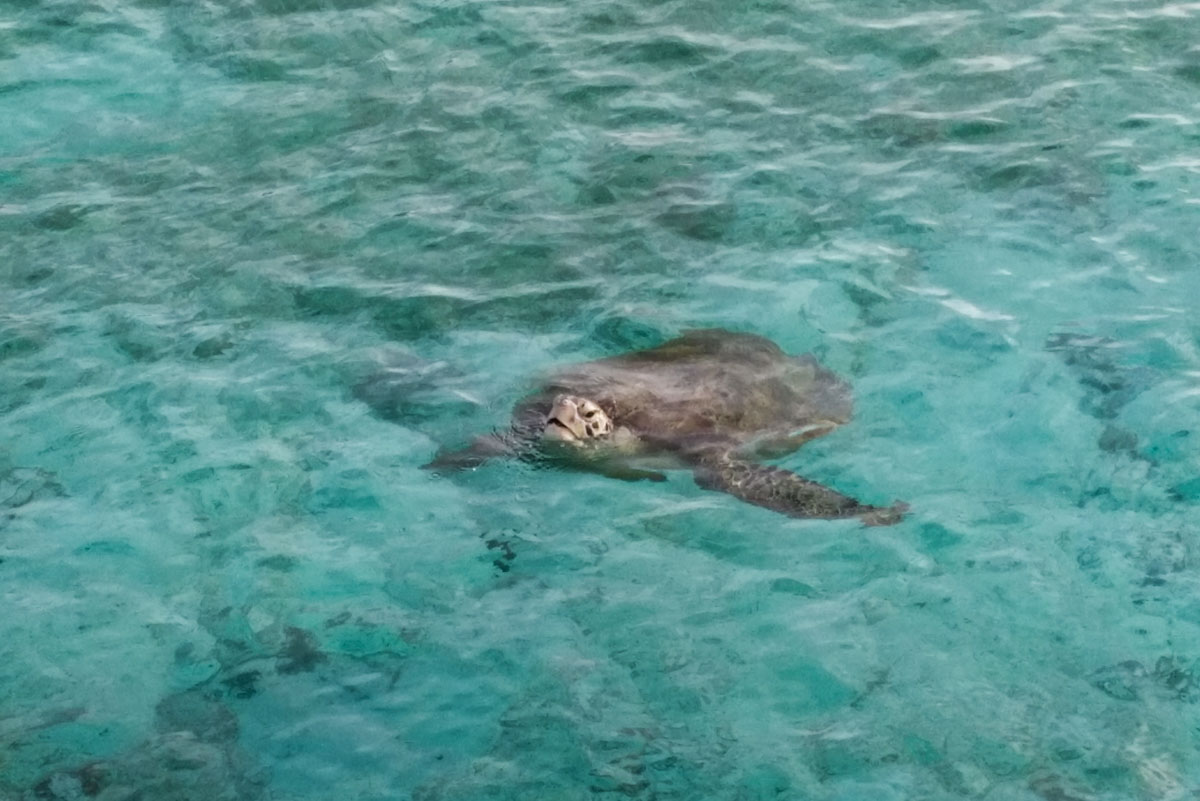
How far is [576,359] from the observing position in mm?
10625

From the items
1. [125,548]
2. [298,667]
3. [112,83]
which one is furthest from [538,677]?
[112,83]

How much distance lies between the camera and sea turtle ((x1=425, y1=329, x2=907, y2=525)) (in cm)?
922

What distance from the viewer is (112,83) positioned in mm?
14469

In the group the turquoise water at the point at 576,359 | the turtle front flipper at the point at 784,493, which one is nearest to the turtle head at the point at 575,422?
the turquoise water at the point at 576,359

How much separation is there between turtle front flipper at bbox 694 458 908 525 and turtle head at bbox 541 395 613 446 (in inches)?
31.8

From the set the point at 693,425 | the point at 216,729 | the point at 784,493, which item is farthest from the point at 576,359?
the point at 216,729

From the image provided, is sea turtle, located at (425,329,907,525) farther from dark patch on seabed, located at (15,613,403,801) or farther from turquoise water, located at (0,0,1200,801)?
dark patch on seabed, located at (15,613,403,801)

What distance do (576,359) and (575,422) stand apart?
1.49m

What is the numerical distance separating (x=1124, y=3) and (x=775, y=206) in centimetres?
556

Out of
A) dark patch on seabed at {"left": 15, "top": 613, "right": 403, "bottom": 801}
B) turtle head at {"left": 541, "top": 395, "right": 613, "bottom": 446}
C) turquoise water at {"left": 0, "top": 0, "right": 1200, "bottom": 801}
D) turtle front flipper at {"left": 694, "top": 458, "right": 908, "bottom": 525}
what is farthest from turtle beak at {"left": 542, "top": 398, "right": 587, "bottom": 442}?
dark patch on seabed at {"left": 15, "top": 613, "right": 403, "bottom": 801}

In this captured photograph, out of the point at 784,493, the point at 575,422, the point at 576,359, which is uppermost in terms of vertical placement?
the point at 575,422

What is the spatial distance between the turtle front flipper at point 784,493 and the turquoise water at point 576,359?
12cm

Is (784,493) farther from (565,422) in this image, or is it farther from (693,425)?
(565,422)

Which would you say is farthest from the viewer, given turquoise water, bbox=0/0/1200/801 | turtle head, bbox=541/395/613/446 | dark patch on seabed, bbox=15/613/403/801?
turtle head, bbox=541/395/613/446
